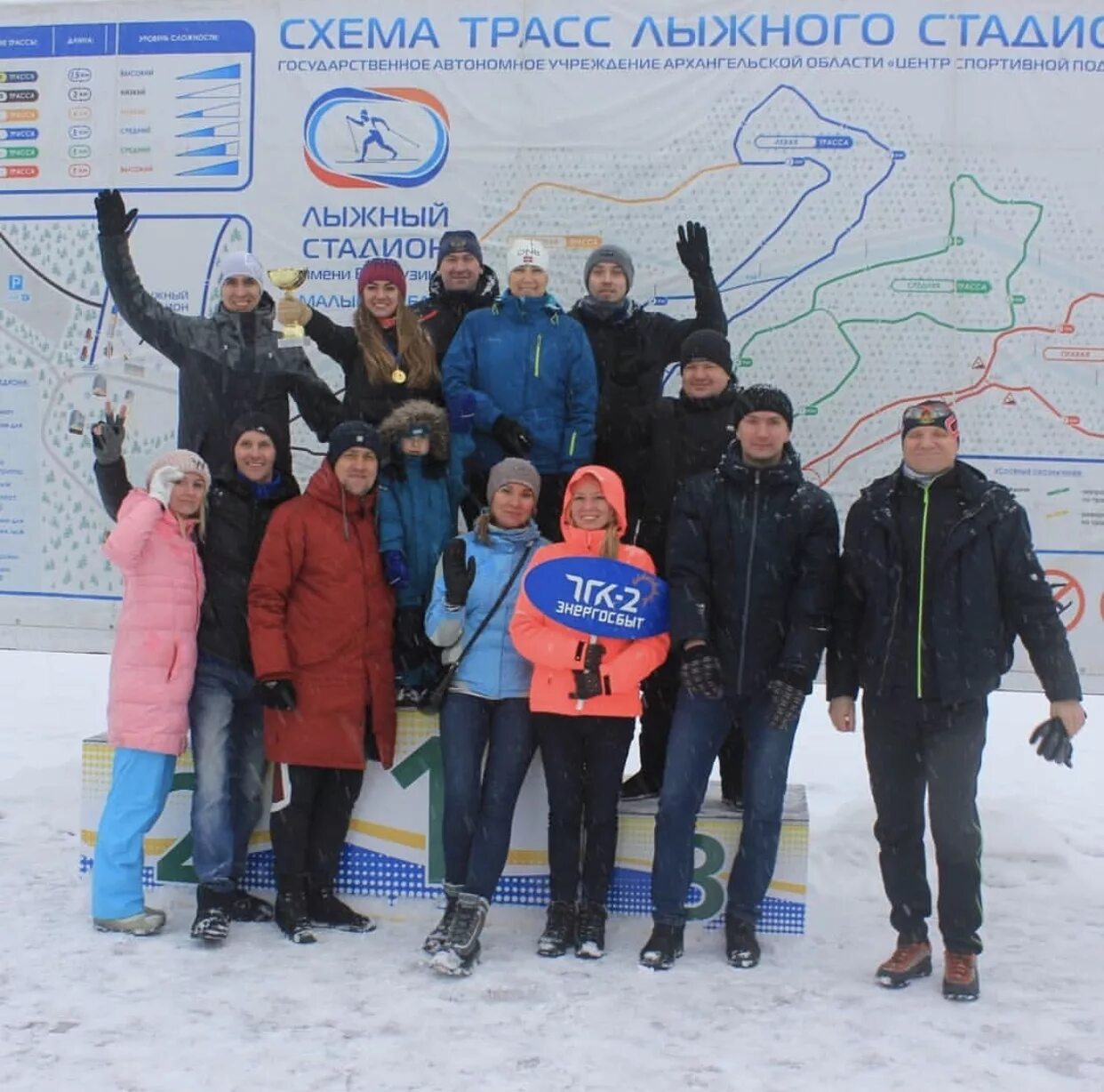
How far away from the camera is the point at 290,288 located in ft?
15.9

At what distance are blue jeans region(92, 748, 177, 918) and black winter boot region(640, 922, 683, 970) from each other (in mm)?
1620

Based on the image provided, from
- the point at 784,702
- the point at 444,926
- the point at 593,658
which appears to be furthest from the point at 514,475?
the point at 444,926

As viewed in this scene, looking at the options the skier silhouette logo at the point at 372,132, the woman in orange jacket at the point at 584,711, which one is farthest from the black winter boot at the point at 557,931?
the skier silhouette logo at the point at 372,132

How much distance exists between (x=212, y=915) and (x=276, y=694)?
0.75 m

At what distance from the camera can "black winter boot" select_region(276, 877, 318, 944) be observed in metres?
3.96

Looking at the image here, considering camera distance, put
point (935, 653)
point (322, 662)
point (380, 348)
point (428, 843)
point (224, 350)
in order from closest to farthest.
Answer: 1. point (935, 653)
2. point (322, 662)
3. point (428, 843)
4. point (380, 348)
5. point (224, 350)

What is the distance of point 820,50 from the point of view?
5.07m

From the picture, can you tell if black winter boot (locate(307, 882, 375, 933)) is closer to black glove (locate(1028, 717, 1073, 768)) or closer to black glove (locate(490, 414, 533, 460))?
black glove (locate(490, 414, 533, 460))

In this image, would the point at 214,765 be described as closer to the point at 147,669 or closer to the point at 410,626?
the point at 147,669

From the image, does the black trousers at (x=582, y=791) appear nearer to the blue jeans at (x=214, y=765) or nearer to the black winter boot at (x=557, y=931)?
the black winter boot at (x=557, y=931)

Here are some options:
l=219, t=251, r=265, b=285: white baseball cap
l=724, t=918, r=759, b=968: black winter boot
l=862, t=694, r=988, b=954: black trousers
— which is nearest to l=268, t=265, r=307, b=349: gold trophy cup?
l=219, t=251, r=265, b=285: white baseball cap

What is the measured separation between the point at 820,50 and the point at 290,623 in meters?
3.14

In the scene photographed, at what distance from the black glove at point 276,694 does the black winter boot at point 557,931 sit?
105 centimetres

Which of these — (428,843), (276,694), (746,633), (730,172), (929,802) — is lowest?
(428,843)
